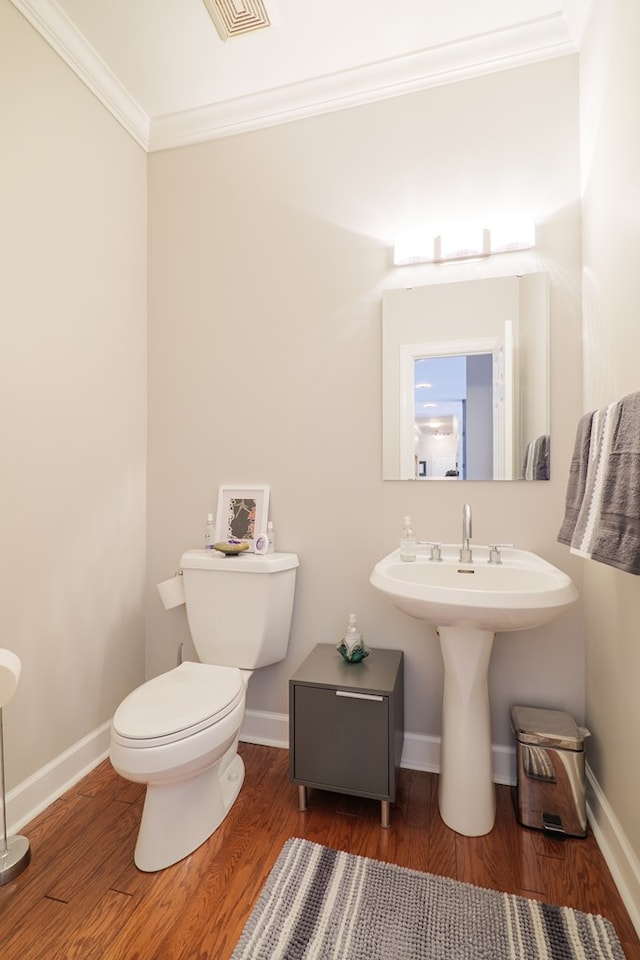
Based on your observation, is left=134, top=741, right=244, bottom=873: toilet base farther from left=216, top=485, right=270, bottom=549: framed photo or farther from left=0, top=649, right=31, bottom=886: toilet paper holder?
left=216, top=485, right=270, bottom=549: framed photo

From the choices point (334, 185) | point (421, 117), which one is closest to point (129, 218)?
point (334, 185)

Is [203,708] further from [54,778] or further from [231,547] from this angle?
[54,778]

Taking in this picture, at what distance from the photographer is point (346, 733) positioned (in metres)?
1.54

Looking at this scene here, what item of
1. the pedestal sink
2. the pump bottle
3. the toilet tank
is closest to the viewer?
the pedestal sink

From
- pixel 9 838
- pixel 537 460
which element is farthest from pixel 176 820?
pixel 537 460

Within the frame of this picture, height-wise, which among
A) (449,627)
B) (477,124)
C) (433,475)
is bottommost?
(449,627)

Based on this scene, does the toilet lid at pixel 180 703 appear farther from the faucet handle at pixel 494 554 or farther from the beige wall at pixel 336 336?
the faucet handle at pixel 494 554

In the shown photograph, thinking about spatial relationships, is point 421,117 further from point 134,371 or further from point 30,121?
point 134,371

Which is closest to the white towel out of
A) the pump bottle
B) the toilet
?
the pump bottle

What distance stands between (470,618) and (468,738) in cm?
49

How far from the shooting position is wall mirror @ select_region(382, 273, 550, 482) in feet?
5.62

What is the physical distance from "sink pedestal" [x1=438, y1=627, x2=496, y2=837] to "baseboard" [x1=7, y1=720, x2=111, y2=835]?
1.32 m

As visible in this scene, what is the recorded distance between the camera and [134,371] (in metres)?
2.10

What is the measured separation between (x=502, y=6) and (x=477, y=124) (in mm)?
328
